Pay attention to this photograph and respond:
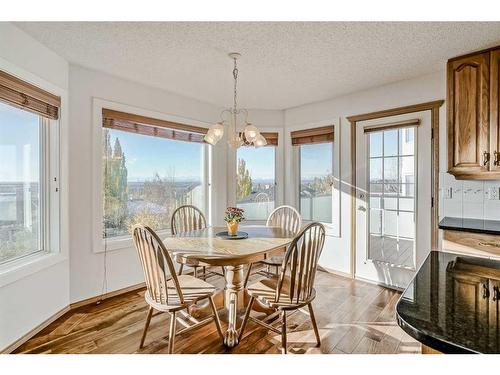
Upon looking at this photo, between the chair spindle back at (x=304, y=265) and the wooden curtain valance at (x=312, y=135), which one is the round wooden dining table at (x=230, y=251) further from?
the wooden curtain valance at (x=312, y=135)

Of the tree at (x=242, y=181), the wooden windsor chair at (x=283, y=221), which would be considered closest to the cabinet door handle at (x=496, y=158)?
the wooden windsor chair at (x=283, y=221)

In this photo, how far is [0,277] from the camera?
2045mm

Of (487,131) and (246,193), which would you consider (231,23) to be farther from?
(246,193)

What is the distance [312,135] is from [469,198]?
1.98m

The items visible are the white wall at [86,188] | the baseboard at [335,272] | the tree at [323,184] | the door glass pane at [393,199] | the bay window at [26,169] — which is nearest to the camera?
the bay window at [26,169]

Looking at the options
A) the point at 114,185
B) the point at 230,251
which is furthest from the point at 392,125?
the point at 114,185

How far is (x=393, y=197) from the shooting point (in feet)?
10.8

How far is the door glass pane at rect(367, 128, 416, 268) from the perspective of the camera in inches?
125

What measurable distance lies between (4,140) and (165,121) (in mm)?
1658

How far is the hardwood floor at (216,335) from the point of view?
2.10 m

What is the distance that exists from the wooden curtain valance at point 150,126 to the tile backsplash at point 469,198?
301cm

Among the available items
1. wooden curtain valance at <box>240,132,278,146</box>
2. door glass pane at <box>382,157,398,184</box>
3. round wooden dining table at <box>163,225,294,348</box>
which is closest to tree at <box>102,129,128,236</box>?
round wooden dining table at <box>163,225,294,348</box>

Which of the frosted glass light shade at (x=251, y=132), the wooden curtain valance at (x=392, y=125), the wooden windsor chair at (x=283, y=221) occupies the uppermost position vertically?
the wooden curtain valance at (x=392, y=125)
